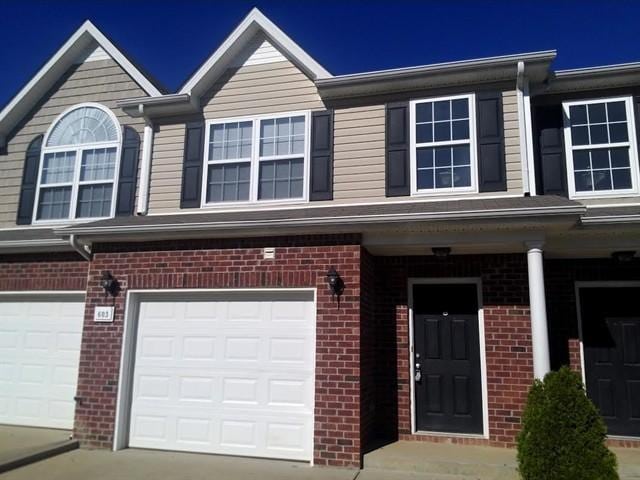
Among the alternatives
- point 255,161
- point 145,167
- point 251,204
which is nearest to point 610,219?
point 251,204

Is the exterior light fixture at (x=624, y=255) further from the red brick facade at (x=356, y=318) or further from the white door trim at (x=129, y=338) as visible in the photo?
the white door trim at (x=129, y=338)

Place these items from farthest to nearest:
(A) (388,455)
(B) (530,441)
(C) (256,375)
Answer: (C) (256,375) → (A) (388,455) → (B) (530,441)

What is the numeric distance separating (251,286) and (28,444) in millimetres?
3903

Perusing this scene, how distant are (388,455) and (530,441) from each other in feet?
7.00

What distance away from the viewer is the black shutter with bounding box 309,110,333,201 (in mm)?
7809

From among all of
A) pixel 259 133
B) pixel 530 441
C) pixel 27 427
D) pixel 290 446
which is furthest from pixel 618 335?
pixel 27 427

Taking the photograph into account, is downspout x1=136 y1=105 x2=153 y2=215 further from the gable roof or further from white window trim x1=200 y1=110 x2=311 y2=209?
the gable roof

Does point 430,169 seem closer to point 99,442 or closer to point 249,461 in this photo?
point 249,461

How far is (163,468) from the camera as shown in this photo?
6250 millimetres

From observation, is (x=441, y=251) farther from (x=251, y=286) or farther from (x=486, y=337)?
(x=251, y=286)

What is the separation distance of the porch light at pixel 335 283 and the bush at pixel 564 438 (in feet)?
8.84

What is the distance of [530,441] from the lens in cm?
473

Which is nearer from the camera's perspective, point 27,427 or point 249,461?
point 249,461

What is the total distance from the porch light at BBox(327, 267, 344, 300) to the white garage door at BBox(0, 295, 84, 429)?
460 centimetres
